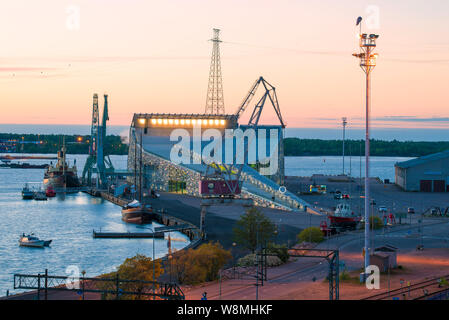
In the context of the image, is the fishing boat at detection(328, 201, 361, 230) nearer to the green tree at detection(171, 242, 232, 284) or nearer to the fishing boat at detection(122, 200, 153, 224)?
the green tree at detection(171, 242, 232, 284)

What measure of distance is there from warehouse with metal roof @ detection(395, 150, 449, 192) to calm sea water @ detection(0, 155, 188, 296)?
116ft

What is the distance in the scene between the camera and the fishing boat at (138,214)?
2867 inches

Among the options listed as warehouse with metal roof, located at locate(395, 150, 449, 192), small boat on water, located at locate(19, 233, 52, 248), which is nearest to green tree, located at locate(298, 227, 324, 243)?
small boat on water, located at locate(19, 233, 52, 248)

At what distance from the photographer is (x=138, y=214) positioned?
73.3 meters

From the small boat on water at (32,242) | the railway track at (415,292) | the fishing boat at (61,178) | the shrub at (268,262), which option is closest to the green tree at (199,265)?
the shrub at (268,262)

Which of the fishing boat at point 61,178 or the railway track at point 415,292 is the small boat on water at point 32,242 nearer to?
the railway track at point 415,292

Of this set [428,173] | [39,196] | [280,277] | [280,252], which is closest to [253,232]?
[280,252]

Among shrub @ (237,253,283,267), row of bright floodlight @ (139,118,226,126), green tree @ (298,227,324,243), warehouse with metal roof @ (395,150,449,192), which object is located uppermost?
row of bright floodlight @ (139,118,226,126)

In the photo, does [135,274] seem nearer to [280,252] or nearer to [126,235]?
[280,252]

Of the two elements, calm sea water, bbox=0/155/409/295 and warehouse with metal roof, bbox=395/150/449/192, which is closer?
calm sea water, bbox=0/155/409/295

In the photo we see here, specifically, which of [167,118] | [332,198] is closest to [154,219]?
[332,198]

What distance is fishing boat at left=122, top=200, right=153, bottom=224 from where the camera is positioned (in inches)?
2867
